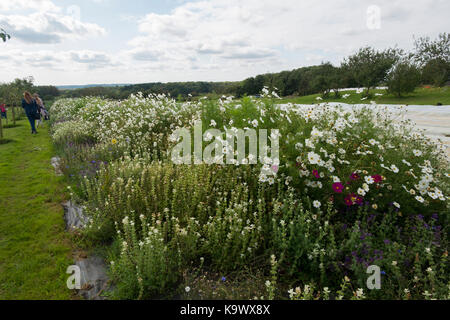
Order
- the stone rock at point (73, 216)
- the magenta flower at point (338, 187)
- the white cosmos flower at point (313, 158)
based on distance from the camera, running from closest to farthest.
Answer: the magenta flower at point (338, 187), the white cosmos flower at point (313, 158), the stone rock at point (73, 216)

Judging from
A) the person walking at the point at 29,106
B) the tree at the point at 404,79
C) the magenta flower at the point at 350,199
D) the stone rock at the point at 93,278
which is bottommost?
the stone rock at the point at 93,278

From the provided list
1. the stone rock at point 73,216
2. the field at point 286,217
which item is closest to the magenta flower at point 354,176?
the field at point 286,217

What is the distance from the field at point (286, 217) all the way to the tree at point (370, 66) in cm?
2329

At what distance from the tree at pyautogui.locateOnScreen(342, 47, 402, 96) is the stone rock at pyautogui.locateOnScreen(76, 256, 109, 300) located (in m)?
25.9

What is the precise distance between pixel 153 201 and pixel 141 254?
1267 millimetres

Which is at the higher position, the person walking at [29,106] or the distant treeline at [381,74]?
the distant treeline at [381,74]

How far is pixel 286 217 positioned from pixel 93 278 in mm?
2163

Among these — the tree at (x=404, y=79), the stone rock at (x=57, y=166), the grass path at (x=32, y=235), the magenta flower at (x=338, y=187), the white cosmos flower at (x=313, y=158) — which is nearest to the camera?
the grass path at (x=32, y=235)

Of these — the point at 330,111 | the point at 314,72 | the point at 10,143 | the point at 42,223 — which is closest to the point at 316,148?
the point at 330,111

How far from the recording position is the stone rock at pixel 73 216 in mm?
3663

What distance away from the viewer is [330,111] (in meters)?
4.50

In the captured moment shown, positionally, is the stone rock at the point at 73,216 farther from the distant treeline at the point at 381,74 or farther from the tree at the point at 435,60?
the tree at the point at 435,60

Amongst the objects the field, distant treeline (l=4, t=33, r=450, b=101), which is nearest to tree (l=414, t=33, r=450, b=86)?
distant treeline (l=4, t=33, r=450, b=101)
